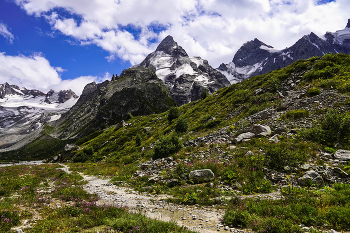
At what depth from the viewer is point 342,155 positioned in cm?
1077

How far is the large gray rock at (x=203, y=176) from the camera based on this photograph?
502 inches

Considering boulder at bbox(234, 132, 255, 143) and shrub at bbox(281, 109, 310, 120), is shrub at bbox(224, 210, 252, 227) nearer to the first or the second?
boulder at bbox(234, 132, 255, 143)

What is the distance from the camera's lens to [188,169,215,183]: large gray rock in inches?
502

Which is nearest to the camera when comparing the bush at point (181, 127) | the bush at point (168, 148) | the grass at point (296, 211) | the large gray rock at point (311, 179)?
the grass at point (296, 211)

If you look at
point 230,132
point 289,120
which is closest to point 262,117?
point 289,120

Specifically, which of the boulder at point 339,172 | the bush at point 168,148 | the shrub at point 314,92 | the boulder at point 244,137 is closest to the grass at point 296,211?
the boulder at point 339,172

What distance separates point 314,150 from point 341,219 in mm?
7393

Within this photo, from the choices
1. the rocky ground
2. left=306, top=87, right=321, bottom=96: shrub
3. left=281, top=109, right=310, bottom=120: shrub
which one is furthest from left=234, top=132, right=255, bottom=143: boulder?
left=306, top=87, right=321, bottom=96: shrub

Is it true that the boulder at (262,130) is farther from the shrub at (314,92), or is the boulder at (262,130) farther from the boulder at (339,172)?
the shrub at (314,92)

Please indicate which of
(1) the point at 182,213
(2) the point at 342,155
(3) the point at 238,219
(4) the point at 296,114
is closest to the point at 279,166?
(2) the point at 342,155

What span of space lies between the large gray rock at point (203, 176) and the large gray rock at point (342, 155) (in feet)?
27.6

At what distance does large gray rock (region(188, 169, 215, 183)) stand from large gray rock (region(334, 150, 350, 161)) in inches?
331

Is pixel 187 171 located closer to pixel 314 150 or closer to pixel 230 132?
pixel 230 132

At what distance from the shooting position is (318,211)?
22.4 feet
